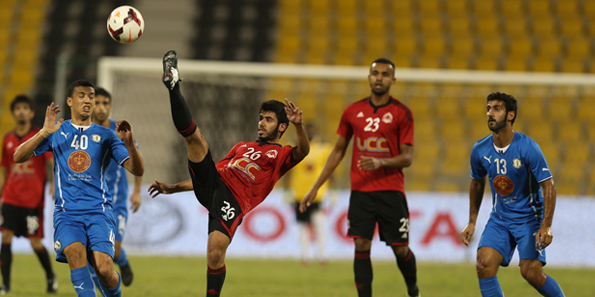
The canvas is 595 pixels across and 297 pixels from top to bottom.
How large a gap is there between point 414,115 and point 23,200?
27.5 feet

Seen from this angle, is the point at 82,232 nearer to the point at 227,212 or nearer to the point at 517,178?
the point at 227,212

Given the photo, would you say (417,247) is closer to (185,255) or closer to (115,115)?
(185,255)

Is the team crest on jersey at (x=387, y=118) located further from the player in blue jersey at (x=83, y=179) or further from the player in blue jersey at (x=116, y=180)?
the player in blue jersey at (x=116, y=180)

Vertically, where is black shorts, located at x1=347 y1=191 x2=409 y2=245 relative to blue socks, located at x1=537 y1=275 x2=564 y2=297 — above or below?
above

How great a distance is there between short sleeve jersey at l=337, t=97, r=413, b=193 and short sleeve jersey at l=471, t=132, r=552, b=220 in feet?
3.29

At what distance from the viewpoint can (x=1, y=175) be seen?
7.88 m

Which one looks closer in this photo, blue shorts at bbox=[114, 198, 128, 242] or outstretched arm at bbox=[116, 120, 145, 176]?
outstretched arm at bbox=[116, 120, 145, 176]

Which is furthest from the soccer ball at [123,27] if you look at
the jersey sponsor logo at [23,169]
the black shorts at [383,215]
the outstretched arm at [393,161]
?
the jersey sponsor logo at [23,169]

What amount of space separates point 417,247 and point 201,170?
725cm

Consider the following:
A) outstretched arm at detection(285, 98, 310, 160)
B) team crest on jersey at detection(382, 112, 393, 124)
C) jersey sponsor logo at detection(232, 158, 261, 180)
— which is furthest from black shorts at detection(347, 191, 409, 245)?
jersey sponsor logo at detection(232, 158, 261, 180)

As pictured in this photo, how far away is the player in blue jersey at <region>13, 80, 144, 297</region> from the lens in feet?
16.0

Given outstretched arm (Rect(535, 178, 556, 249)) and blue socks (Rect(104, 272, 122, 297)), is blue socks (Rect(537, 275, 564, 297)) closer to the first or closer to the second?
outstretched arm (Rect(535, 178, 556, 249))

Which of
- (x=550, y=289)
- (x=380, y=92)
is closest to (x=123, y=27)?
(x=380, y=92)

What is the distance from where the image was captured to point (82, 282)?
15.9 feet
